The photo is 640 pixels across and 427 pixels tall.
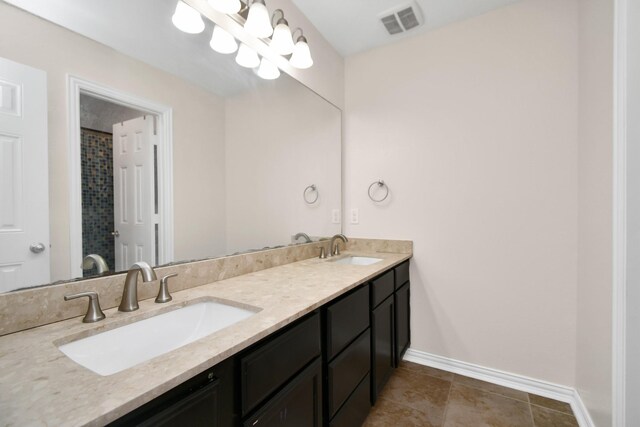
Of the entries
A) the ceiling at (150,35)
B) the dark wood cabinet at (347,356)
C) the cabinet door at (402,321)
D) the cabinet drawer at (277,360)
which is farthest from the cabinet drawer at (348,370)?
the ceiling at (150,35)

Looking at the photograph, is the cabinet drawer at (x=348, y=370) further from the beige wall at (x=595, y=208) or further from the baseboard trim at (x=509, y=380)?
the beige wall at (x=595, y=208)

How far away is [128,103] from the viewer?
978 mm

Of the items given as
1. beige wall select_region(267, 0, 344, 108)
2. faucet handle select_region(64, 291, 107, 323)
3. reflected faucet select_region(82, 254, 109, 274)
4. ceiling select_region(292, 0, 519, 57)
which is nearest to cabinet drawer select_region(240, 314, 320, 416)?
faucet handle select_region(64, 291, 107, 323)

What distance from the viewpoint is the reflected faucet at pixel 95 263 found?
884 mm

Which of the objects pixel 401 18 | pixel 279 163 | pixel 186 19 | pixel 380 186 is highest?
pixel 401 18

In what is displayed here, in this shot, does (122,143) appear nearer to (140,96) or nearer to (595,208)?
(140,96)

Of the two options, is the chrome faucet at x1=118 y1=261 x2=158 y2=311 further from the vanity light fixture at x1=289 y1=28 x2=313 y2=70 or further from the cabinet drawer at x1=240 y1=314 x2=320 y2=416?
the vanity light fixture at x1=289 y1=28 x2=313 y2=70

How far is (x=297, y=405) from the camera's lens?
0.90m

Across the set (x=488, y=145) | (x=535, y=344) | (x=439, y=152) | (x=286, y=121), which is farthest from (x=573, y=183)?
(x=286, y=121)

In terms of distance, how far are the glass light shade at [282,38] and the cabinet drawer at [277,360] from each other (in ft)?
4.72

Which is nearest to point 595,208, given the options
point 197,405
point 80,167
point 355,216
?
point 355,216

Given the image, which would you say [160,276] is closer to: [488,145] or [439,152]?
[439,152]

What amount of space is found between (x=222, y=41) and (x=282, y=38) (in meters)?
0.35

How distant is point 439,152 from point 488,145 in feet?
0.98
